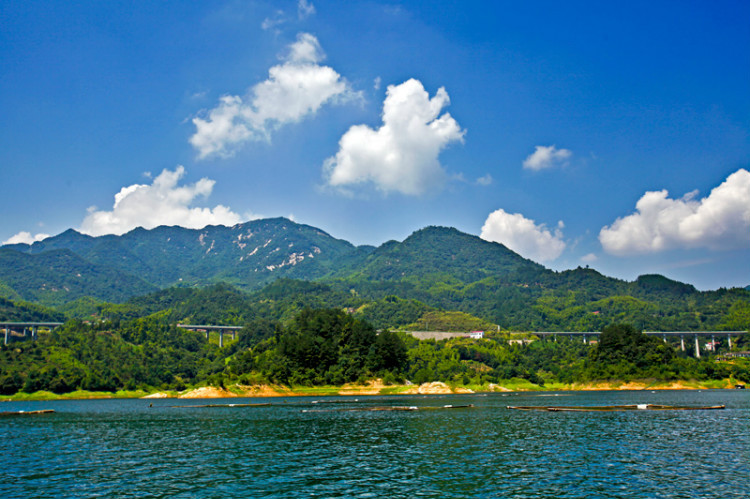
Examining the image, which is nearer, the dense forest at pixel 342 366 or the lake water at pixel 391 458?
the lake water at pixel 391 458

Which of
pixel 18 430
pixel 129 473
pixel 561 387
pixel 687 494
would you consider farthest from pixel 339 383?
pixel 687 494

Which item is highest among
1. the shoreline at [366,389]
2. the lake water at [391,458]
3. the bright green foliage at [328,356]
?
the bright green foliage at [328,356]

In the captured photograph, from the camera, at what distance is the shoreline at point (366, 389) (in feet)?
535

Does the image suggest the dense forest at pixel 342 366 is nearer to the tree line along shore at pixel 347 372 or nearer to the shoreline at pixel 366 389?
the tree line along shore at pixel 347 372

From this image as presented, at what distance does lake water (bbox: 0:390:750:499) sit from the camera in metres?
34.5

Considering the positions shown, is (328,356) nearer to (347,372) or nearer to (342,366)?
(342,366)

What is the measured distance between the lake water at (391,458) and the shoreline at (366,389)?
86465 millimetres

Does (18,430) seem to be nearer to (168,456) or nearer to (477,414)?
(168,456)

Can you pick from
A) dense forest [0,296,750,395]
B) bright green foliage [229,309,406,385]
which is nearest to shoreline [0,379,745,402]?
dense forest [0,296,750,395]

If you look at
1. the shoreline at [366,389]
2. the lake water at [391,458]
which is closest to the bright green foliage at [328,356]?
the shoreline at [366,389]

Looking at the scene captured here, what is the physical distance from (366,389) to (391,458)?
123m

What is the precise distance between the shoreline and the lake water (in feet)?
284

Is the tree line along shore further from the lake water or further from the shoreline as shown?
the lake water

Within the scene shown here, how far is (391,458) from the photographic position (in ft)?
150
